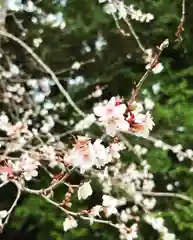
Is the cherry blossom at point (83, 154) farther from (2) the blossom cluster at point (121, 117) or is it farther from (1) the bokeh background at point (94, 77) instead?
(1) the bokeh background at point (94, 77)

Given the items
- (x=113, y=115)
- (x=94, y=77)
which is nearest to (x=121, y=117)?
(x=113, y=115)

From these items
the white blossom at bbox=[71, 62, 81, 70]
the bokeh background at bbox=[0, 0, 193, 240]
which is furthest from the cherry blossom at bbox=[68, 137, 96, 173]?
the white blossom at bbox=[71, 62, 81, 70]

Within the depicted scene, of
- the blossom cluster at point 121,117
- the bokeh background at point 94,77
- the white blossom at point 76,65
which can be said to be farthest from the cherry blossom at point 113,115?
the white blossom at point 76,65

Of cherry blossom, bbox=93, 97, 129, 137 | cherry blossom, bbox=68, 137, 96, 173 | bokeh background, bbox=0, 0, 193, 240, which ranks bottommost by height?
cherry blossom, bbox=68, 137, 96, 173

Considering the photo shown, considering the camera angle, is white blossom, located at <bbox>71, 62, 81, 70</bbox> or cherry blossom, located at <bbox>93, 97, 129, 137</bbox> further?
white blossom, located at <bbox>71, 62, 81, 70</bbox>

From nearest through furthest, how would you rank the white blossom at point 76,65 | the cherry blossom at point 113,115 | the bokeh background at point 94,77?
the cherry blossom at point 113,115, the bokeh background at point 94,77, the white blossom at point 76,65

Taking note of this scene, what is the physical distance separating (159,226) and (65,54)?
1.02 meters

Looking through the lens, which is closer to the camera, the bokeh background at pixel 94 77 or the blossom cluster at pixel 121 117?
the blossom cluster at pixel 121 117

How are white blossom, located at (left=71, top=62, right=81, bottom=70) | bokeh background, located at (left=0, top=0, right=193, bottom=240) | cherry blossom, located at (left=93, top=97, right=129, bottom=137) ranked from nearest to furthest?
cherry blossom, located at (left=93, top=97, right=129, bottom=137)
bokeh background, located at (left=0, top=0, right=193, bottom=240)
white blossom, located at (left=71, top=62, right=81, bottom=70)

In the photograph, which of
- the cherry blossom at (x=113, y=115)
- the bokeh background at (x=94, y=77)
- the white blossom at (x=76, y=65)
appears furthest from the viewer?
the white blossom at (x=76, y=65)

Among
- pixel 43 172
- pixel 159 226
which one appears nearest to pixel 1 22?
pixel 43 172

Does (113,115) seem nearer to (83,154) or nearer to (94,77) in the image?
(83,154)

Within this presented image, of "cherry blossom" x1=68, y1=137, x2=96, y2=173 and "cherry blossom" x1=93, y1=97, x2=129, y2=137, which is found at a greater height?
"cherry blossom" x1=93, y1=97, x2=129, y2=137

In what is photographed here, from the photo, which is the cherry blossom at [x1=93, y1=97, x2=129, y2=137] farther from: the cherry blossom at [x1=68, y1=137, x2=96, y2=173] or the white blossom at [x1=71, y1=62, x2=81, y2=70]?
the white blossom at [x1=71, y1=62, x2=81, y2=70]
